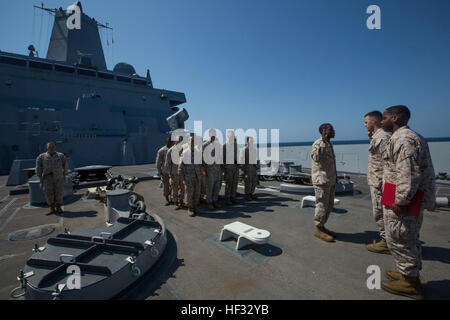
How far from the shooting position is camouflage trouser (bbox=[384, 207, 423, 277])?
6.27 feet

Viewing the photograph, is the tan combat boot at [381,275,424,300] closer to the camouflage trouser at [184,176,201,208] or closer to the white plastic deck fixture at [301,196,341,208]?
the white plastic deck fixture at [301,196,341,208]

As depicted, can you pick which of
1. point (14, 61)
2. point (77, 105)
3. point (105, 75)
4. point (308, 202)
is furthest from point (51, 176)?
point (14, 61)

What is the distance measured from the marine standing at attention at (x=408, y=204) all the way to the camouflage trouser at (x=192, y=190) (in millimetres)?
3725

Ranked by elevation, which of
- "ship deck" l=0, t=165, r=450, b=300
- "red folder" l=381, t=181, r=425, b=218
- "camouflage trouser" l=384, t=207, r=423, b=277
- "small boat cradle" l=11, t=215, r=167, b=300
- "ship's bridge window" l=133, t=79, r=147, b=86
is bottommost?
"ship deck" l=0, t=165, r=450, b=300

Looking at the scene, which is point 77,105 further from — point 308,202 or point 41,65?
point 308,202

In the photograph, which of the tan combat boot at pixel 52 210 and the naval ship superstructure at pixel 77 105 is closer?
the tan combat boot at pixel 52 210

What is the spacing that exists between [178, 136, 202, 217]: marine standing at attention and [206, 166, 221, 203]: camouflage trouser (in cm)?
37

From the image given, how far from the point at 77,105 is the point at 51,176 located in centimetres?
1899

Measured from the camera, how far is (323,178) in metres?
3.26

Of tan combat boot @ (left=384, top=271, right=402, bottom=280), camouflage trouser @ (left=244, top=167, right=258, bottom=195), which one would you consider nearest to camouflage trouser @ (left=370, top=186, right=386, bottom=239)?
tan combat boot @ (left=384, top=271, right=402, bottom=280)

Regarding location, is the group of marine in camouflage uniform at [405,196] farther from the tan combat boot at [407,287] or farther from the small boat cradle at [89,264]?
the small boat cradle at [89,264]

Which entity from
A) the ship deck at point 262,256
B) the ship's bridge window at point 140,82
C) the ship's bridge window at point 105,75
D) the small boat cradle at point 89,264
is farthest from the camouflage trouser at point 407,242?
the ship's bridge window at point 140,82

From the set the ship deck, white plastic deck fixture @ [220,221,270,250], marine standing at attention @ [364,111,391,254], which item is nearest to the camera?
the ship deck

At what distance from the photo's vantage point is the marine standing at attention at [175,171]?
5.31m
